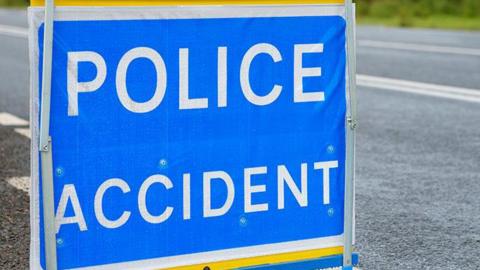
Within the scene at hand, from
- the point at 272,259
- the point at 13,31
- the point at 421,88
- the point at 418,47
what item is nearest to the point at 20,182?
the point at 272,259

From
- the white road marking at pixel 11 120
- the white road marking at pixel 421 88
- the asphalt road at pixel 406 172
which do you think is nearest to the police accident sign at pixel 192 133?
the asphalt road at pixel 406 172

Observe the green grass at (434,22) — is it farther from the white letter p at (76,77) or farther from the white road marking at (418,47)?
the white letter p at (76,77)

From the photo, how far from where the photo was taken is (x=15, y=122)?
9.84 meters

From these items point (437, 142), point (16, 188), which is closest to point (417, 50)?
point (437, 142)

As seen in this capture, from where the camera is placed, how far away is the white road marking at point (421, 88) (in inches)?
463

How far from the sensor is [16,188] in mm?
6730

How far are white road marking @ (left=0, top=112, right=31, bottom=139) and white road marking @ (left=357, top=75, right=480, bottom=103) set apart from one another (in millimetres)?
4633

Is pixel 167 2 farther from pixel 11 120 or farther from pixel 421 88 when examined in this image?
pixel 421 88

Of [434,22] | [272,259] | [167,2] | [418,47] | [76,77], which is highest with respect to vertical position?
[167,2]

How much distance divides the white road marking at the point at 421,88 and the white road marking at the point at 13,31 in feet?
35.7

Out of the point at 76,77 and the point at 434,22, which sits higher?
the point at 76,77

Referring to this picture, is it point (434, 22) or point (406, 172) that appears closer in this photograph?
point (406, 172)

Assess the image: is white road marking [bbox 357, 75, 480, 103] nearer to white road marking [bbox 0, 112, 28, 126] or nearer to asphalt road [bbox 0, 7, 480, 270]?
asphalt road [bbox 0, 7, 480, 270]

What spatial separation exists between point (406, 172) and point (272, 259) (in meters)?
3.72
